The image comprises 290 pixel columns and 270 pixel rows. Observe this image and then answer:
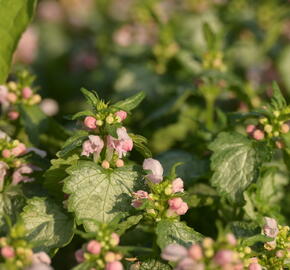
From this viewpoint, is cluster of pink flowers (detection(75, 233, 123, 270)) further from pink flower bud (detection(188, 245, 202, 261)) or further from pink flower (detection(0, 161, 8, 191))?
pink flower (detection(0, 161, 8, 191))

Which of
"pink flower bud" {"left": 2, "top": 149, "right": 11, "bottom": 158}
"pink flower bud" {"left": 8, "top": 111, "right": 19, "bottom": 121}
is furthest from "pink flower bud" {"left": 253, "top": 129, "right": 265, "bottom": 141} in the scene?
"pink flower bud" {"left": 8, "top": 111, "right": 19, "bottom": 121}

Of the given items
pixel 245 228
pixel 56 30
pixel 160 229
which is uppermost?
pixel 160 229

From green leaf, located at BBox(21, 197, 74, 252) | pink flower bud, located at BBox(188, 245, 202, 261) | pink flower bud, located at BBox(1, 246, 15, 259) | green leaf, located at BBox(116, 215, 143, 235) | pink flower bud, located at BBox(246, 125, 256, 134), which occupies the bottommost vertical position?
green leaf, located at BBox(21, 197, 74, 252)

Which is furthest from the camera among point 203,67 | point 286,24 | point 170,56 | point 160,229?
point 286,24

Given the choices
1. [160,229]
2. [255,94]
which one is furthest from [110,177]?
[255,94]

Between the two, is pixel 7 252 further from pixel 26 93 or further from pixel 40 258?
pixel 26 93

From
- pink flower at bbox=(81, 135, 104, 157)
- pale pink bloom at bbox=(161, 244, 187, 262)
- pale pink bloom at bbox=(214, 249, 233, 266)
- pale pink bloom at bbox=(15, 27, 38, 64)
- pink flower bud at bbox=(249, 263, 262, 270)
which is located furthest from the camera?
pale pink bloom at bbox=(15, 27, 38, 64)

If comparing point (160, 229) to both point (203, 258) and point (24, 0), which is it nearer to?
point (203, 258)
